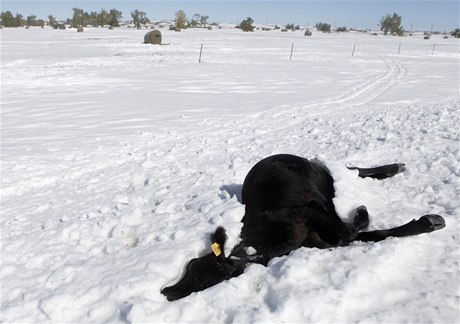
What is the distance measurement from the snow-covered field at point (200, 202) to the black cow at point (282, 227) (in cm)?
10

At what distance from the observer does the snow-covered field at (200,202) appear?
91.2 inches

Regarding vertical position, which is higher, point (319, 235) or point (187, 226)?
point (319, 235)

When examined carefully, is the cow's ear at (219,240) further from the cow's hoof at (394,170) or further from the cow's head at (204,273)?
the cow's hoof at (394,170)

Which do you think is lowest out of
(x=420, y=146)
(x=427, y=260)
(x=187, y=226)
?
(x=187, y=226)

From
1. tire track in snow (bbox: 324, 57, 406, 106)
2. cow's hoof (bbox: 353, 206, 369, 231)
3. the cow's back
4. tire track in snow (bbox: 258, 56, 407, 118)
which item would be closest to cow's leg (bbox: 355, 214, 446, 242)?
cow's hoof (bbox: 353, 206, 369, 231)

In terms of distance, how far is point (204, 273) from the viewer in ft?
8.38

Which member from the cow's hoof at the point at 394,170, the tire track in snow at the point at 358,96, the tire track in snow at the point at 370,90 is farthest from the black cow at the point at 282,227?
the tire track in snow at the point at 370,90

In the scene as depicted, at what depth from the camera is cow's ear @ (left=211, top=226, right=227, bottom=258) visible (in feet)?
8.46

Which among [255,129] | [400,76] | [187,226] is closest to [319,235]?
[187,226]

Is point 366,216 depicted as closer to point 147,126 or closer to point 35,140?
point 147,126

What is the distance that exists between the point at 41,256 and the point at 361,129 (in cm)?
505

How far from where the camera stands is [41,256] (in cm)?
307

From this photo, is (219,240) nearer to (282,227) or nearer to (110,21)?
(282,227)

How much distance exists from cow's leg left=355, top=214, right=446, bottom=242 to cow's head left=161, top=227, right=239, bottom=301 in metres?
1.03
